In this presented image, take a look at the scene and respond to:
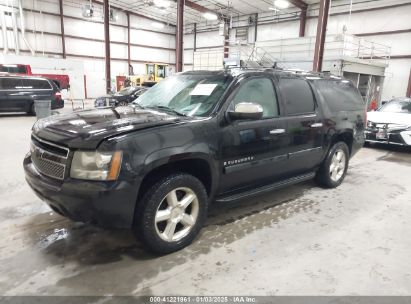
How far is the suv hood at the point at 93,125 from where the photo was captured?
229 cm

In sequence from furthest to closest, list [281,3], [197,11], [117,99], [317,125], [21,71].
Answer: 1. [197,11]
2. [21,71]
3. [281,3]
4. [117,99]
5. [317,125]

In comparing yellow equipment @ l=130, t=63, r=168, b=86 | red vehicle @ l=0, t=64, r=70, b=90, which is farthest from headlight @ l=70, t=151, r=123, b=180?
yellow equipment @ l=130, t=63, r=168, b=86

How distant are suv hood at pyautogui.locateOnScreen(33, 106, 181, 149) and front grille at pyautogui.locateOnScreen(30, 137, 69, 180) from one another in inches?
2.5

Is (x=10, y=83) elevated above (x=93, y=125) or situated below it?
above

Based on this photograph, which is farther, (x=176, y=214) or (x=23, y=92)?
(x=23, y=92)

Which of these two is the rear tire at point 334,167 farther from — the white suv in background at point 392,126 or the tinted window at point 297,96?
the white suv in background at point 392,126

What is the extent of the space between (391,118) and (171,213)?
23.1 ft

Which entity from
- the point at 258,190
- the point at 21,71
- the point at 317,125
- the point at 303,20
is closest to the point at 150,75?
the point at 21,71

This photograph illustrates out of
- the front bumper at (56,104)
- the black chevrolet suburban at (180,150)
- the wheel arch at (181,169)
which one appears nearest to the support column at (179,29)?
the front bumper at (56,104)

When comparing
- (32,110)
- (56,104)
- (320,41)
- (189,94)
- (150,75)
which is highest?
(320,41)

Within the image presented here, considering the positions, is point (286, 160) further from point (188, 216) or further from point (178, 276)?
point (178, 276)

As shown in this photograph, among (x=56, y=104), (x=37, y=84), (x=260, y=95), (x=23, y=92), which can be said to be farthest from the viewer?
(x=56, y=104)

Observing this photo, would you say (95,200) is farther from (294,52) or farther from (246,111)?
(294,52)

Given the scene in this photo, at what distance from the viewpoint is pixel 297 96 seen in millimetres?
3744
